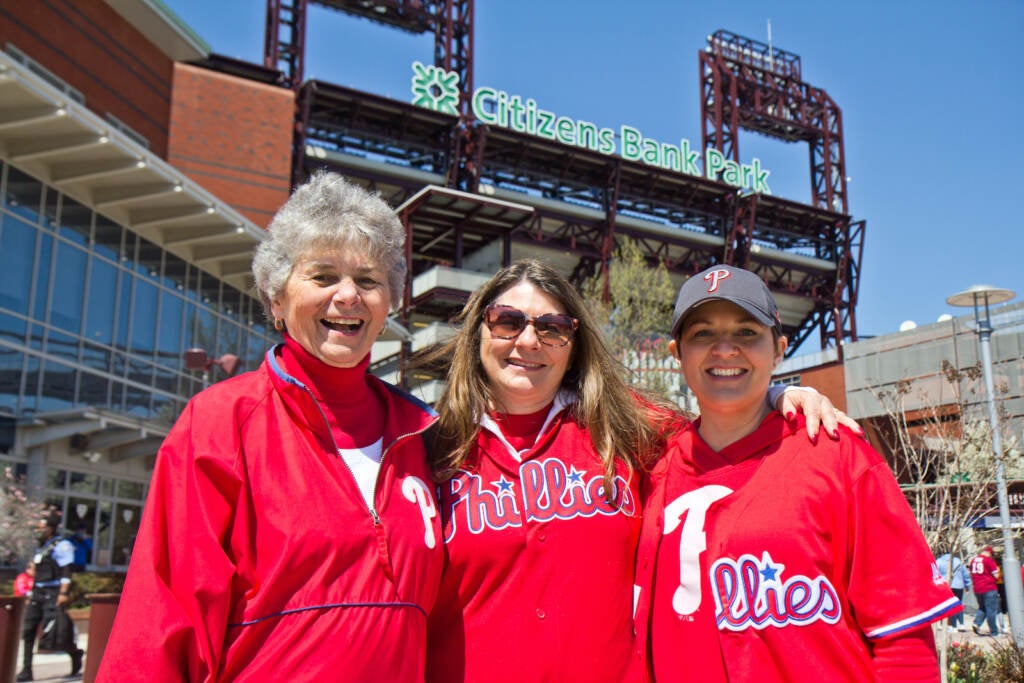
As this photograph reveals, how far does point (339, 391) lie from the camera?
2941mm

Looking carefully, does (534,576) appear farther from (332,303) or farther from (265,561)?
(332,303)

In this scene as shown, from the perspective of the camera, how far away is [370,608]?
2.60 meters

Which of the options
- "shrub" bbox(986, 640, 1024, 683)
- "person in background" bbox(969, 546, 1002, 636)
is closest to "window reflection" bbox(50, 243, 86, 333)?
"shrub" bbox(986, 640, 1024, 683)

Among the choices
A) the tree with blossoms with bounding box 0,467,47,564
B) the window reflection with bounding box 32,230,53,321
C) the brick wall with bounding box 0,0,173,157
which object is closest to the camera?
the tree with blossoms with bounding box 0,467,47,564

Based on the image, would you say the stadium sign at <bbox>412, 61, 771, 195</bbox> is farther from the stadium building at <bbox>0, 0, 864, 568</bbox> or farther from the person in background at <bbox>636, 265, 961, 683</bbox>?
the person in background at <bbox>636, 265, 961, 683</bbox>

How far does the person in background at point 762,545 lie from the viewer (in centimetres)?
254

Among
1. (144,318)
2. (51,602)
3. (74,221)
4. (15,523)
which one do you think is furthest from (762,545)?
(144,318)

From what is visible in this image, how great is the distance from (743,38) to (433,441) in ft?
199

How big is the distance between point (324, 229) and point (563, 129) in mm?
40984

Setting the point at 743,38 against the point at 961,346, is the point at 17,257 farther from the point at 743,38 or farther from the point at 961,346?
the point at 743,38

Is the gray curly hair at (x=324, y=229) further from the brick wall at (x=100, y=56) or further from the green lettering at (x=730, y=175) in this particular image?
the green lettering at (x=730, y=175)

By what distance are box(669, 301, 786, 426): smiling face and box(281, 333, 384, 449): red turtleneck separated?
118cm

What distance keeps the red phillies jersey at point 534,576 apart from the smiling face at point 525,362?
0.30m

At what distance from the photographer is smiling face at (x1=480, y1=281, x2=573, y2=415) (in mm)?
3545
